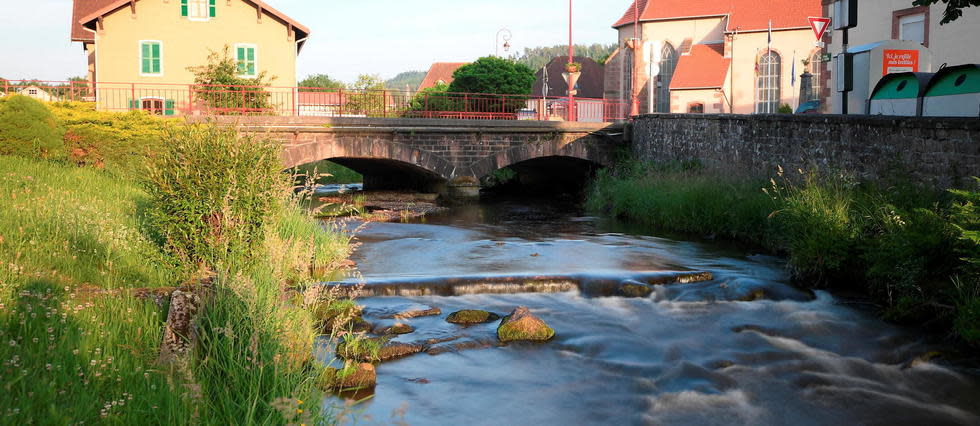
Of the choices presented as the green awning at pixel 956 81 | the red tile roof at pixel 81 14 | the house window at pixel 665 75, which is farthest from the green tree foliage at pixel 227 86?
the house window at pixel 665 75

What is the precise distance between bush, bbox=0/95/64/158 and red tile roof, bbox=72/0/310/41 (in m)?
16.0

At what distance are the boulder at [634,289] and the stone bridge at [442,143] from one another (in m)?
12.0

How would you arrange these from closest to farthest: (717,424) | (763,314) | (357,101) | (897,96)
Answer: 1. (717,424)
2. (763,314)
3. (897,96)
4. (357,101)

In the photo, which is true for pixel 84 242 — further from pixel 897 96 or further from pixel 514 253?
pixel 897 96

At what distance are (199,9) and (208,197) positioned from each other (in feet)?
82.7

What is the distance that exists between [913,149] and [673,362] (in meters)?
5.82

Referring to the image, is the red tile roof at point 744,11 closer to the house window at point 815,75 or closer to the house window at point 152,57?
the house window at point 815,75

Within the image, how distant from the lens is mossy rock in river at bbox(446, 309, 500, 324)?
913 centimetres

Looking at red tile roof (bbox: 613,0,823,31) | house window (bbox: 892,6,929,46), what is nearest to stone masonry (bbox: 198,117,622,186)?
house window (bbox: 892,6,929,46)

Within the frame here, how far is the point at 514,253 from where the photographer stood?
46.5 feet

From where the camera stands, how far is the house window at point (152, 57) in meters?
31.4

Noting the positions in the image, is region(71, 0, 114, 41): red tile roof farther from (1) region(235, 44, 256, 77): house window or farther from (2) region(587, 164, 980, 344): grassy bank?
(2) region(587, 164, 980, 344): grassy bank

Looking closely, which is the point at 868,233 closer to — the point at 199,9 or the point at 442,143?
the point at 442,143

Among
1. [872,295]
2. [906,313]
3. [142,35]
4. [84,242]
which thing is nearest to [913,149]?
[872,295]
